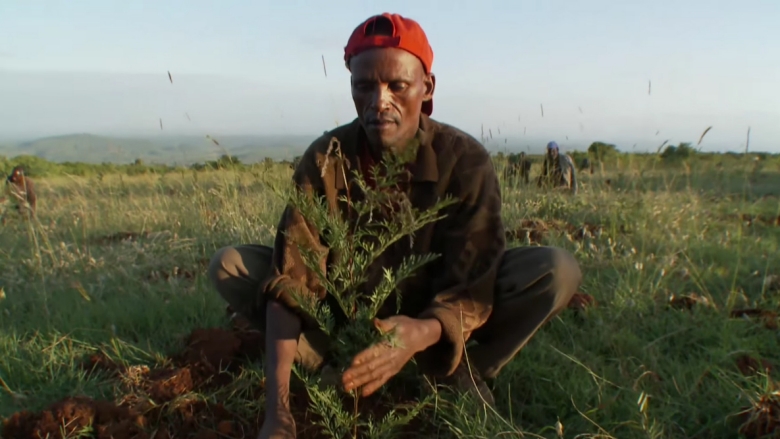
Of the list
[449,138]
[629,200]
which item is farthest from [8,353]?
[629,200]

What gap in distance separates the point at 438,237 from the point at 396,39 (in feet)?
2.20

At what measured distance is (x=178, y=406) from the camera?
84.7 inches

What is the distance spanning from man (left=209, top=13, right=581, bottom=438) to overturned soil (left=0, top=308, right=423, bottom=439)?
223mm

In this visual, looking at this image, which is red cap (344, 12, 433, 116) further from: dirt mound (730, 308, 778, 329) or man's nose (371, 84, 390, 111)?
dirt mound (730, 308, 778, 329)

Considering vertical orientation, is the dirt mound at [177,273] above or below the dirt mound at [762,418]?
above

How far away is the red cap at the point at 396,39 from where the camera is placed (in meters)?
2.00

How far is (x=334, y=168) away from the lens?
218 centimetres

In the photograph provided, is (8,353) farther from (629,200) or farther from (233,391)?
(629,200)

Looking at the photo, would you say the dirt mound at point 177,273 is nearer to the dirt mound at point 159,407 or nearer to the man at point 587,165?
the dirt mound at point 159,407

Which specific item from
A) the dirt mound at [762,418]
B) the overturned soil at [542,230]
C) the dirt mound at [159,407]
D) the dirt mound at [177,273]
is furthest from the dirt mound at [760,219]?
the dirt mound at [159,407]

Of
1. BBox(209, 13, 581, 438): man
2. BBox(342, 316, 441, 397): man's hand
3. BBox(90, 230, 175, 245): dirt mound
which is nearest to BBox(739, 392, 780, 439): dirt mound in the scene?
BBox(209, 13, 581, 438): man

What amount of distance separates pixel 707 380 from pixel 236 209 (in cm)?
325

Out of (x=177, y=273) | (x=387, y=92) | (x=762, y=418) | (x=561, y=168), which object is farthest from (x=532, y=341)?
(x=561, y=168)

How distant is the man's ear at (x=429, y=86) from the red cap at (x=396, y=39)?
9 centimetres
